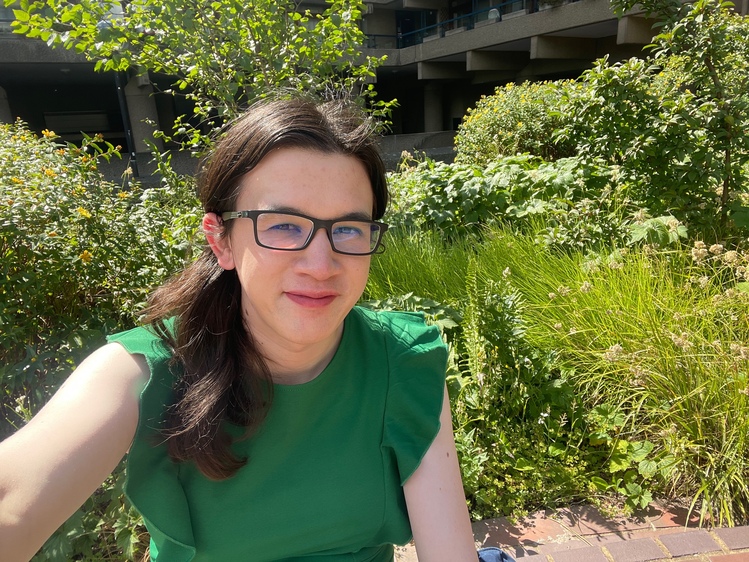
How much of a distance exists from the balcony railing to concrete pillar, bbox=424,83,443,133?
2272 millimetres

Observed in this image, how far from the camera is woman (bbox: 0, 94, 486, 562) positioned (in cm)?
106

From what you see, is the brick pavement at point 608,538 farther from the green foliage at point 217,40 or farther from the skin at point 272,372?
the green foliage at point 217,40

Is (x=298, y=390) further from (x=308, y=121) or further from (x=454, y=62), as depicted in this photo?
(x=454, y=62)

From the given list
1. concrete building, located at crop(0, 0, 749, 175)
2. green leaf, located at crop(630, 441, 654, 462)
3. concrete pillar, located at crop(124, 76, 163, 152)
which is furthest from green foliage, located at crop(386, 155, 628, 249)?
concrete pillar, located at crop(124, 76, 163, 152)

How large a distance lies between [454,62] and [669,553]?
80.0ft

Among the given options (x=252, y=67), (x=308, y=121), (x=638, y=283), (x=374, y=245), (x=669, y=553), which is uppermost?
(x=252, y=67)

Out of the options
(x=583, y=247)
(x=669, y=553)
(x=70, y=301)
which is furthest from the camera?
(x=583, y=247)

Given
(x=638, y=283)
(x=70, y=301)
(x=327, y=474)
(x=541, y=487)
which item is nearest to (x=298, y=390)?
(x=327, y=474)

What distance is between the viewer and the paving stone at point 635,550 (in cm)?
198

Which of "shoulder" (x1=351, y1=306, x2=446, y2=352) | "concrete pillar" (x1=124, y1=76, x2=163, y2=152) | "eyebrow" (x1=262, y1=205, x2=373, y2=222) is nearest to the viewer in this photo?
"eyebrow" (x1=262, y1=205, x2=373, y2=222)

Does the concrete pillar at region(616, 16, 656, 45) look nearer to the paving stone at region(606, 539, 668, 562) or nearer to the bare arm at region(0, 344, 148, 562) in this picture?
the paving stone at region(606, 539, 668, 562)

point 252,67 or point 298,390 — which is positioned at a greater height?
point 252,67

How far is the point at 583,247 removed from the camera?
358 cm

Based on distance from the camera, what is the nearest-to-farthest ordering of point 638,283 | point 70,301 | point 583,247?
point 70,301 < point 638,283 < point 583,247
